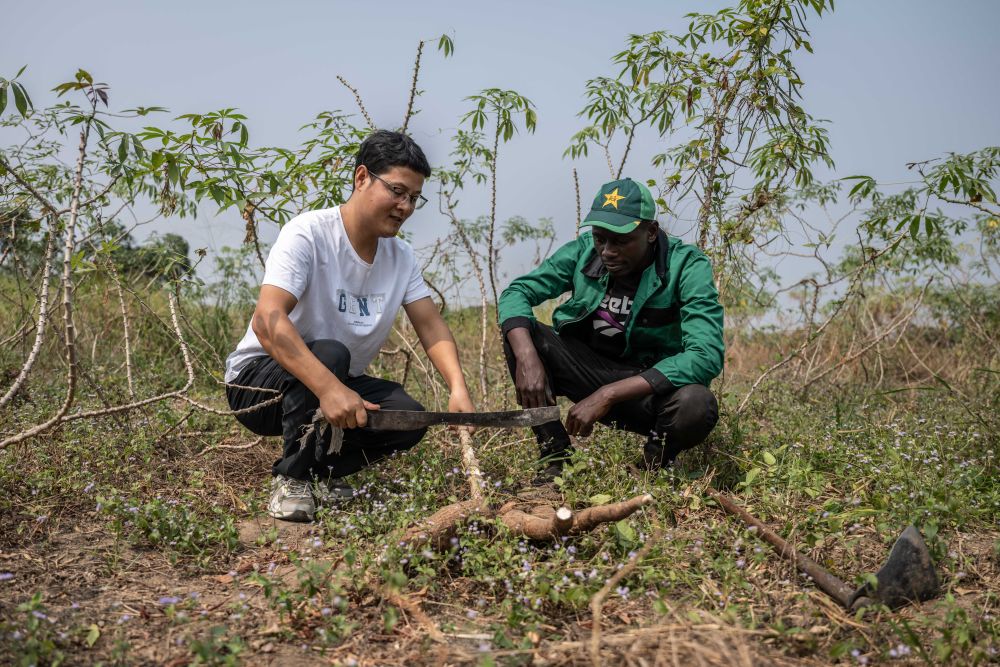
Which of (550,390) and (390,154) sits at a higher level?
(390,154)

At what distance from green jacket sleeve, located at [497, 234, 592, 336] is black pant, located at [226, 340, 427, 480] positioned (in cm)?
67

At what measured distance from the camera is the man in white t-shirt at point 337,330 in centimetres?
299

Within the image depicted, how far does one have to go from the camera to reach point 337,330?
133 inches

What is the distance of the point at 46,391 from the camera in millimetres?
4684

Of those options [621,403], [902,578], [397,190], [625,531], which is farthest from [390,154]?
[902,578]

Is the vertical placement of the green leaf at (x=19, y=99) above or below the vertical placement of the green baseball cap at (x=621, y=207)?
above

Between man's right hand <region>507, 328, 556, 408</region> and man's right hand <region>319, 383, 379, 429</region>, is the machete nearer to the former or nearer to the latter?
man's right hand <region>319, 383, 379, 429</region>

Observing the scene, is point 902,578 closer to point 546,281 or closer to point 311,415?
point 546,281

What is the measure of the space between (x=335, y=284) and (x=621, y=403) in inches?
54.1

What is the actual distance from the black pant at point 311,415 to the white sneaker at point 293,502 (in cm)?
5

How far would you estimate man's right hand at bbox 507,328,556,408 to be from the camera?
3.39m

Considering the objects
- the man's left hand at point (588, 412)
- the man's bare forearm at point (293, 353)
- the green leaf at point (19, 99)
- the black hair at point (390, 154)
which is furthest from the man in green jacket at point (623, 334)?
the green leaf at point (19, 99)

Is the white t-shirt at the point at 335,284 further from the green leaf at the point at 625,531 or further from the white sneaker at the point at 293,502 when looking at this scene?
the green leaf at the point at 625,531

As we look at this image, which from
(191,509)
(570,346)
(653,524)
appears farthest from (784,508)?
(191,509)
